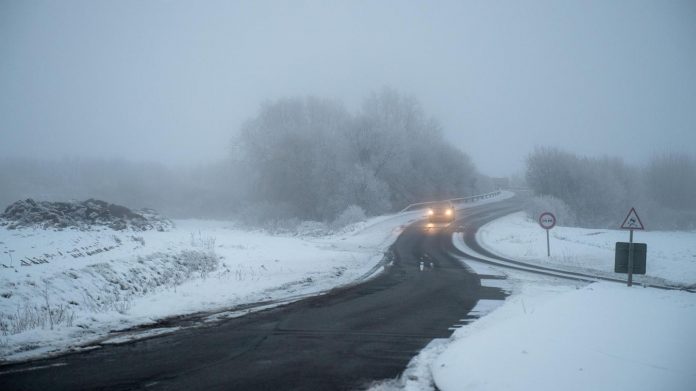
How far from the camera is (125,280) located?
41.3ft

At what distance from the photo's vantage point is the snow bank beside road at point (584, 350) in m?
4.68

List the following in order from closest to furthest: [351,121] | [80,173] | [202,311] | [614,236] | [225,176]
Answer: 1. [202,311]
2. [614,236]
3. [351,121]
4. [225,176]
5. [80,173]

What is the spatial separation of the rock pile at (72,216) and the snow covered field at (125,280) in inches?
164

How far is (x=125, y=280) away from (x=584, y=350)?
11741 mm

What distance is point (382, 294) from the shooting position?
498 inches

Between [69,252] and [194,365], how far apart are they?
43.2ft

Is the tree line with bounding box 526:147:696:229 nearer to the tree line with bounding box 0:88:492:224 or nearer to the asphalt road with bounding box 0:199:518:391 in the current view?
the tree line with bounding box 0:88:492:224

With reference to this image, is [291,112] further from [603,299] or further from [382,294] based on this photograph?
[603,299]

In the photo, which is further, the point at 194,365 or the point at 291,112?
the point at 291,112

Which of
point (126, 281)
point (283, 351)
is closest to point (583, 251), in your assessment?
point (283, 351)

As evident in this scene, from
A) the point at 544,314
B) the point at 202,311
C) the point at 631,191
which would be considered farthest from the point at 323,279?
the point at 631,191

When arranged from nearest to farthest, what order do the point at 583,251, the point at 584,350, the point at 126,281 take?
the point at 584,350
the point at 126,281
the point at 583,251

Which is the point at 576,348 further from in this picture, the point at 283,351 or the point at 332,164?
the point at 332,164

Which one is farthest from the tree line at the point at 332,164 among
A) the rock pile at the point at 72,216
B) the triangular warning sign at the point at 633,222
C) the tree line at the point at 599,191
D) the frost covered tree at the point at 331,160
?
the triangular warning sign at the point at 633,222
